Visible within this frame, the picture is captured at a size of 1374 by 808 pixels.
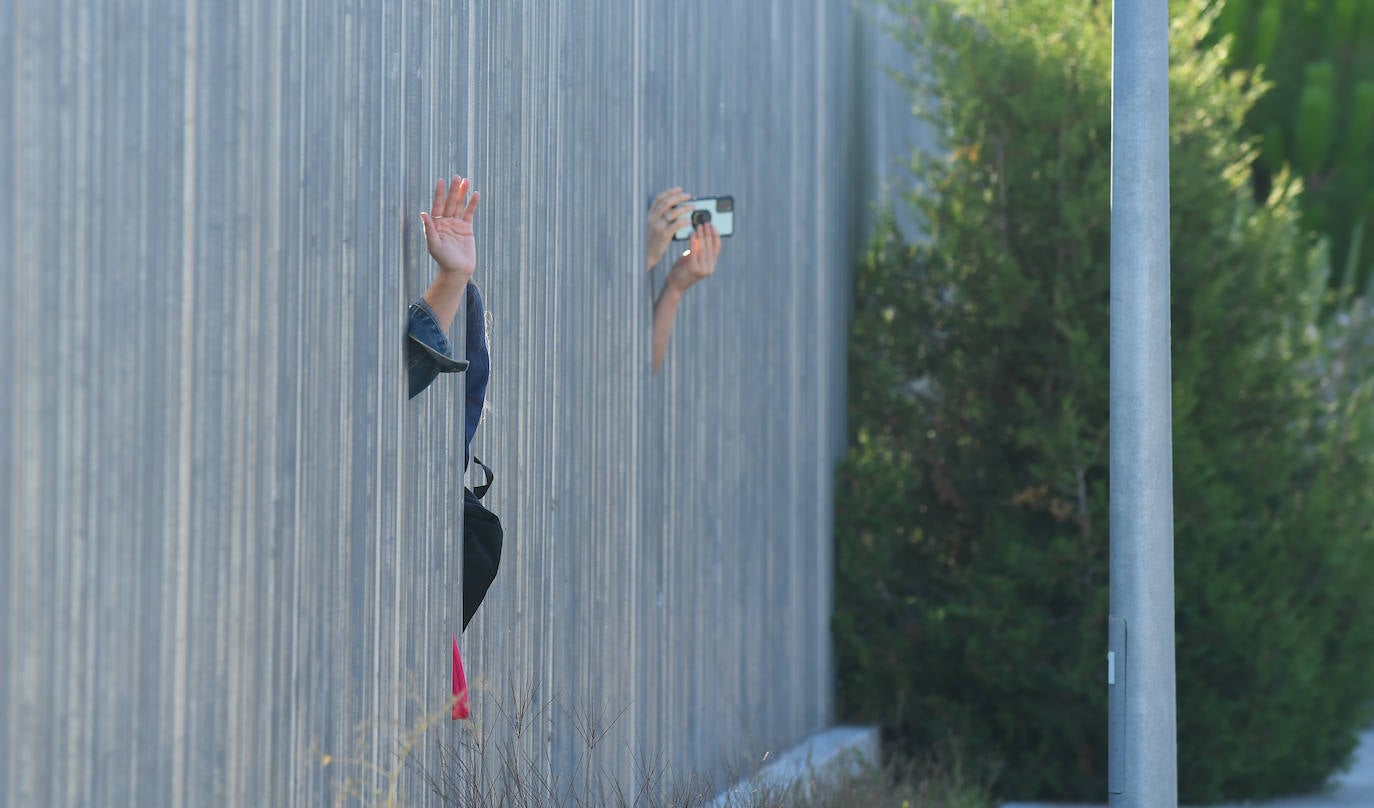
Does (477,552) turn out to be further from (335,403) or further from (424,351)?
(335,403)

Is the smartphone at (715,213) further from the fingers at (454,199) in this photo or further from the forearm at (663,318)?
the fingers at (454,199)

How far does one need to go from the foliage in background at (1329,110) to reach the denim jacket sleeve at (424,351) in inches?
393

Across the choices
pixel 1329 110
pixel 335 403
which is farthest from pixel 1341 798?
pixel 1329 110

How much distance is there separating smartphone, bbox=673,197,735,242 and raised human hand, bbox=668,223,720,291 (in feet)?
0.20

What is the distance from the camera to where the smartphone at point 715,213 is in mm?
6164

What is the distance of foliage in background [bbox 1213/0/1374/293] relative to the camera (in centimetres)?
1275

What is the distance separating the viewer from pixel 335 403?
12.4ft

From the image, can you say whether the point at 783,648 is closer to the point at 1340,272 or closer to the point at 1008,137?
the point at 1008,137

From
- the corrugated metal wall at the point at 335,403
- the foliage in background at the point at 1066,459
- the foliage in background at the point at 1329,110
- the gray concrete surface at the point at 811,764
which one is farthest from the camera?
the foliage in background at the point at 1329,110

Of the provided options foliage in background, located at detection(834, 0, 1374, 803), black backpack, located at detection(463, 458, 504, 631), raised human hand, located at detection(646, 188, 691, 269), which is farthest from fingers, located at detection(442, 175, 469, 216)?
foliage in background, located at detection(834, 0, 1374, 803)

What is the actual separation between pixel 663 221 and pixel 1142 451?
1934mm

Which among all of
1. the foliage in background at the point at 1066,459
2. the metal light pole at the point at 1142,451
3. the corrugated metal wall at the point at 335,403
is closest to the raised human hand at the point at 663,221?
the corrugated metal wall at the point at 335,403

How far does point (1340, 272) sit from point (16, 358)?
1216 cm

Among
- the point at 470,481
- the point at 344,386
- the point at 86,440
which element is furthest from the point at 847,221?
the point at 86,440
